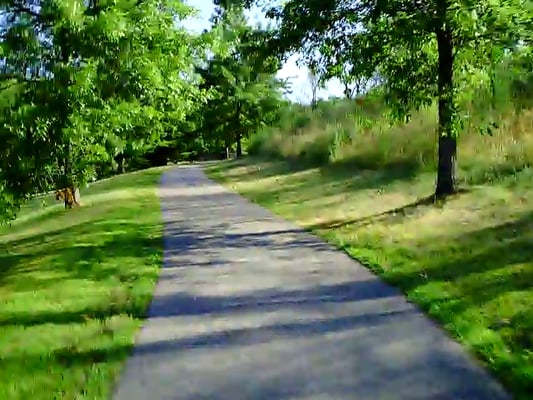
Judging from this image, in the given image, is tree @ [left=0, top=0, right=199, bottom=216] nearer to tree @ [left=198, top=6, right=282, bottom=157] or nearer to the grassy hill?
the grassy hill

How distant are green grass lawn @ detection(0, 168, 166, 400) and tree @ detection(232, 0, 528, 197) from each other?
469cm

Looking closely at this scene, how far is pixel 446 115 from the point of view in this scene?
1136 centimetres

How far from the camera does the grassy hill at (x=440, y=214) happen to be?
618 cm

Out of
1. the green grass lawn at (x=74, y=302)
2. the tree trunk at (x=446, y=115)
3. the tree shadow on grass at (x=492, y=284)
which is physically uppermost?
the tree trunk at (x=446, y=115)

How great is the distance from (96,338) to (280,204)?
11.1 metres

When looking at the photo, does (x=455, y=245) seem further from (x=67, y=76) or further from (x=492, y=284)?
(x=67, y=76)

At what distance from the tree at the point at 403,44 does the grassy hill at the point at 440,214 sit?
4.55ft

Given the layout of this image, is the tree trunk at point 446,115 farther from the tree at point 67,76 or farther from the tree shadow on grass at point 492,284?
the tree at point 67,76

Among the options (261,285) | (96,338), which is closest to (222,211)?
(261,285)

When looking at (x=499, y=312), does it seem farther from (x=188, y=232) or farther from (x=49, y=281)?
(x=188, y=232)

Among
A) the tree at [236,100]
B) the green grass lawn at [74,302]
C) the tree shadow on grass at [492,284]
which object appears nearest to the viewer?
the green grass lawn at [74,302]

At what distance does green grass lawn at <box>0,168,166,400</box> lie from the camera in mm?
5062

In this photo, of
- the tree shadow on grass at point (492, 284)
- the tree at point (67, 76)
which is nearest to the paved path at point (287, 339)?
the tree shadow on grass at point (492, 284)

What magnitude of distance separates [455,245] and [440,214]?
237 centimetres
